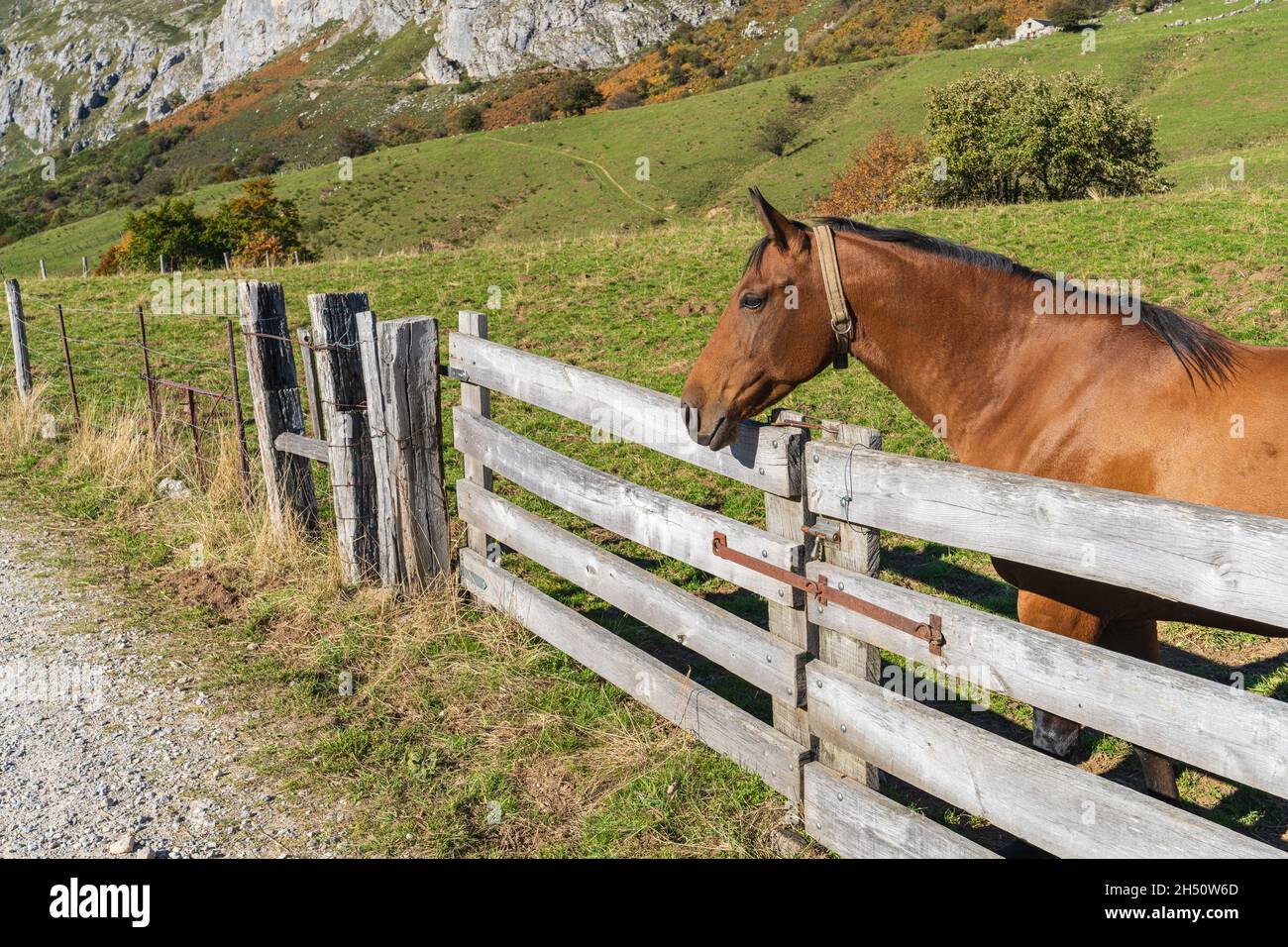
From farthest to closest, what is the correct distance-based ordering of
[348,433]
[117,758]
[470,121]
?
1. [470,121]
2. [348,433]
3. [117,758]

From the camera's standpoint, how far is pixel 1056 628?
384 cm

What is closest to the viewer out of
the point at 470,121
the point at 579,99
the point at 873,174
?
the point at 873,174

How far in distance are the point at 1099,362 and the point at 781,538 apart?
160 cm

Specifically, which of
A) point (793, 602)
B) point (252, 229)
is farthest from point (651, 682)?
point (252, 229)

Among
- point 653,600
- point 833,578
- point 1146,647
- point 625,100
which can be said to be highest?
point 625,100

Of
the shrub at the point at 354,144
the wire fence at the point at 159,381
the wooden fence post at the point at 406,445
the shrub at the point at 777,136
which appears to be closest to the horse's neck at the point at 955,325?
the wooden fence post at the point at 406,445

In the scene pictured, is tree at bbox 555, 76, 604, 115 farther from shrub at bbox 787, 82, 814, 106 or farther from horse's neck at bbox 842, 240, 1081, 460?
horse's neck at bbox 842, 240, 1081, 460

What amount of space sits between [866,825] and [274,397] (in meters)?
5.81

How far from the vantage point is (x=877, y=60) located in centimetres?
7069

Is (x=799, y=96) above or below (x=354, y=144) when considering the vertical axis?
below

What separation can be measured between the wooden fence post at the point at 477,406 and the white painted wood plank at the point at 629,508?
8cm

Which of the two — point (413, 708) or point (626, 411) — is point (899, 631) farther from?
point (413, 708)

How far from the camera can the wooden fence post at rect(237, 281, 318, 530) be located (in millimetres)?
7234
